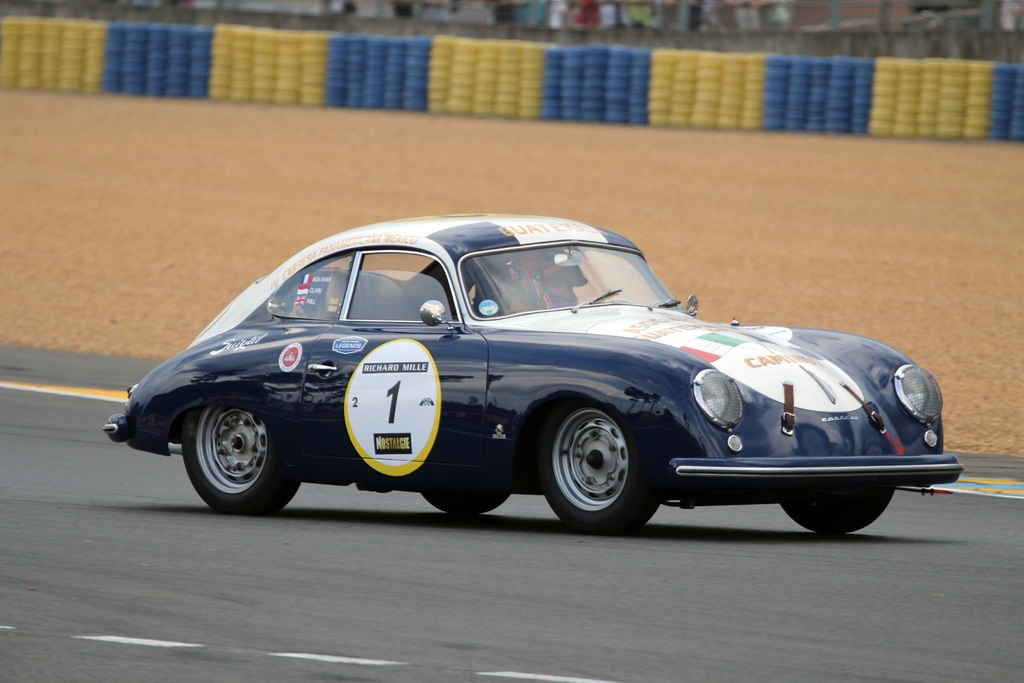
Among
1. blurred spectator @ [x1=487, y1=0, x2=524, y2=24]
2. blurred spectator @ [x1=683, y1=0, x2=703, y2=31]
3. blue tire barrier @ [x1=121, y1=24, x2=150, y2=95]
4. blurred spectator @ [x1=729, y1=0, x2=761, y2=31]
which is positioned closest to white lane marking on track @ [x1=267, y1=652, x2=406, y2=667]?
blurred spectator @ [x1=729, y1=0, x2=761, y2=31]

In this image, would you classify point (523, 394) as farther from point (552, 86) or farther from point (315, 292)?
point (552, 86)

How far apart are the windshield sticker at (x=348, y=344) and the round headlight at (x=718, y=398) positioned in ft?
5.69

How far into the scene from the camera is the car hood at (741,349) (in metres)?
6.93

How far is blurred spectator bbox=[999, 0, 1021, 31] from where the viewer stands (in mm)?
26891

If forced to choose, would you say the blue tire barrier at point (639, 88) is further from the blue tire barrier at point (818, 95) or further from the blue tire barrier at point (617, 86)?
the blue tire barrier at point (818, 95)

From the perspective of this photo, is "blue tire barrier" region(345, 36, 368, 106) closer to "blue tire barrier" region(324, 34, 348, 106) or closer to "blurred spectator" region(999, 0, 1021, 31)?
"blue tire barrier" region(324, 34, 348, 106)

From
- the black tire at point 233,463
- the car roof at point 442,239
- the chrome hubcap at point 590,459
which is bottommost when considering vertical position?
the black tire at point 233,463

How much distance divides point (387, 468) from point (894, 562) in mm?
2279

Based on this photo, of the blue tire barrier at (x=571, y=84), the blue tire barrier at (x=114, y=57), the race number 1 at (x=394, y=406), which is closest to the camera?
the race number 1 at (x=394, y=406)

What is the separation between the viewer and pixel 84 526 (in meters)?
7.60

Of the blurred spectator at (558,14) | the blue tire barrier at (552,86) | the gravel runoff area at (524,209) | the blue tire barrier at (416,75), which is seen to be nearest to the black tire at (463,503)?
the gravel runoff area at (524,209)

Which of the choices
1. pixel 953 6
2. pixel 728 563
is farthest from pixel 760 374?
pixel 953 6

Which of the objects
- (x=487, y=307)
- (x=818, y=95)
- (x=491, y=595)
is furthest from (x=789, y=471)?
(x=818, y=95)

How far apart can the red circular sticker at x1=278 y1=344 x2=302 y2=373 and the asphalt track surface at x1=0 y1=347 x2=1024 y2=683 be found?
28.7 inches
